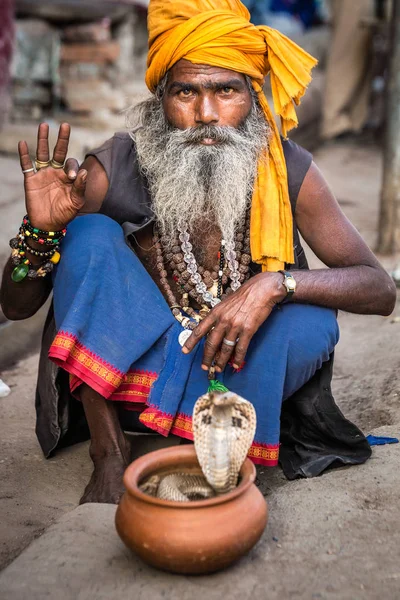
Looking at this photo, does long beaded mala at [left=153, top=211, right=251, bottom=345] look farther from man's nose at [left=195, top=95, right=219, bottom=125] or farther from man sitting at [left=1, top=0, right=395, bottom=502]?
man's nose at [left=195, top=95, right=219, bottom=125]

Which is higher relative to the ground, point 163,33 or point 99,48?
point 163,33

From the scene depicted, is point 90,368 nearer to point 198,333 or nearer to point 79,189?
point 198,333

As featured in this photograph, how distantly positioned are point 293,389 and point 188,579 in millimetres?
942

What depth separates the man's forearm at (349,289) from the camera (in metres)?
2.88

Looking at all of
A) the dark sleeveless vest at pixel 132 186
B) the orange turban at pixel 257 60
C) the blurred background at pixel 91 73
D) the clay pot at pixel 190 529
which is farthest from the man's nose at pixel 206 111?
the blurred background at pixel 91 73

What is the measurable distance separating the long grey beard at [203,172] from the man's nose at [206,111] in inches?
1.2

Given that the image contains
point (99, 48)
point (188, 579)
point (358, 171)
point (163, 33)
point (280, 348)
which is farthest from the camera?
point (358, 171)

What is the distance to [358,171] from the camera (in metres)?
9.64

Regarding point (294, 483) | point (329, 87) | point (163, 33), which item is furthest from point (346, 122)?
point (294, 483)

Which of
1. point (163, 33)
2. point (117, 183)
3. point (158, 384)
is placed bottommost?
point (158, 384)

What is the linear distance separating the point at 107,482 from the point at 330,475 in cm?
77

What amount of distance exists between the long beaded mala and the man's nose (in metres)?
0.42

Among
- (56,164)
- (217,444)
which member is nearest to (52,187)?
(56,164)

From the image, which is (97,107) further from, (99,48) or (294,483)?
(294,483)
